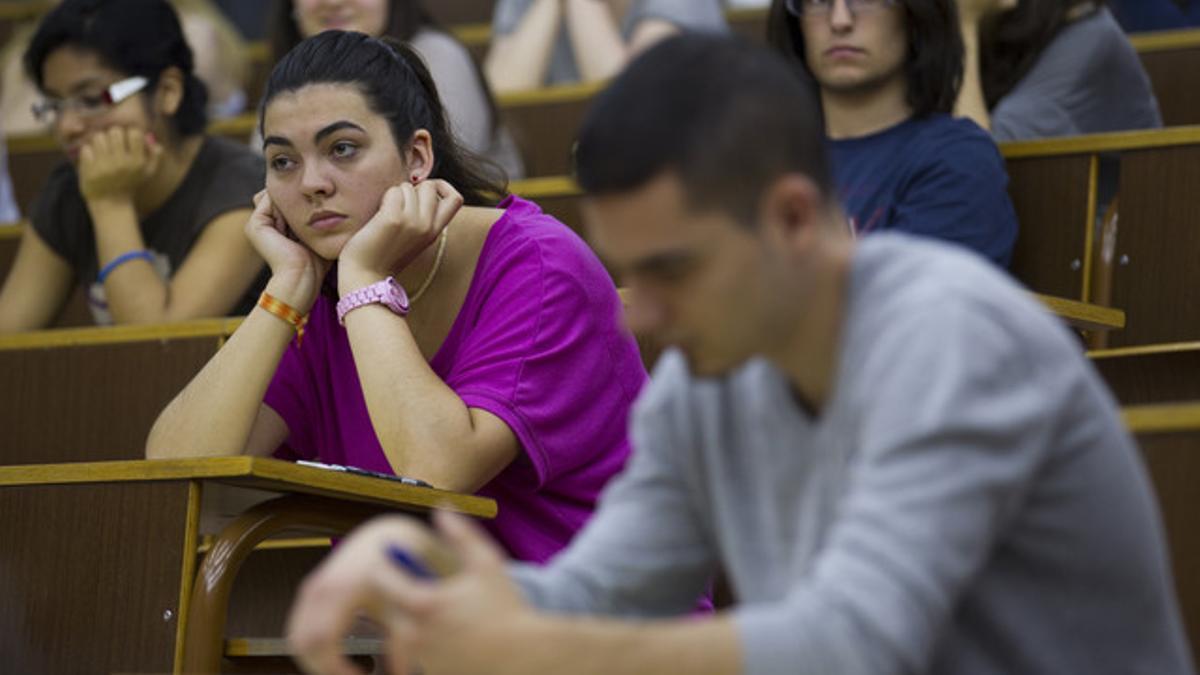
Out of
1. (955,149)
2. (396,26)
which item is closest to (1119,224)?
(955,149)

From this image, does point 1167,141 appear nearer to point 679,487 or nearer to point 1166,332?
point 1166,332

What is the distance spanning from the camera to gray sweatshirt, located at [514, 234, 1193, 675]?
3.10 feet

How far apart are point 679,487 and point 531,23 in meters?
2.62

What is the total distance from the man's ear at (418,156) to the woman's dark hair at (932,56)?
2.59 ft

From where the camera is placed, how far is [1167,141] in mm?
2393

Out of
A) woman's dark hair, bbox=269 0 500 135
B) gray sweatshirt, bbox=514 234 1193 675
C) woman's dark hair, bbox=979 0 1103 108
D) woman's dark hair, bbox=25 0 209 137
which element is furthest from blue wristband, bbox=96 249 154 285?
gray sweatshirt, bbox=514 234 1193 675

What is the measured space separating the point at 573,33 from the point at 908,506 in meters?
2.77

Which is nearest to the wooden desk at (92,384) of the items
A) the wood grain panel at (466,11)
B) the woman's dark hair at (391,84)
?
the woman's dark hair at (391,84)

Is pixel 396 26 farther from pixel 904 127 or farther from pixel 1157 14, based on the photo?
pixel 1157 14

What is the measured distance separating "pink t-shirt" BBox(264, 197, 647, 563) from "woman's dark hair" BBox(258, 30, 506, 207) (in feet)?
0.50

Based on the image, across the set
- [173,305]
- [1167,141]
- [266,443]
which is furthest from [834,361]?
[173,305]

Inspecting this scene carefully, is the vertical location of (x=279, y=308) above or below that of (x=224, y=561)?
above

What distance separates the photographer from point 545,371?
189 centimetres

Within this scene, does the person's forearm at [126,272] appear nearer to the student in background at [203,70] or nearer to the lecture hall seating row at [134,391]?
the lecture hall seating row at [134,391]
